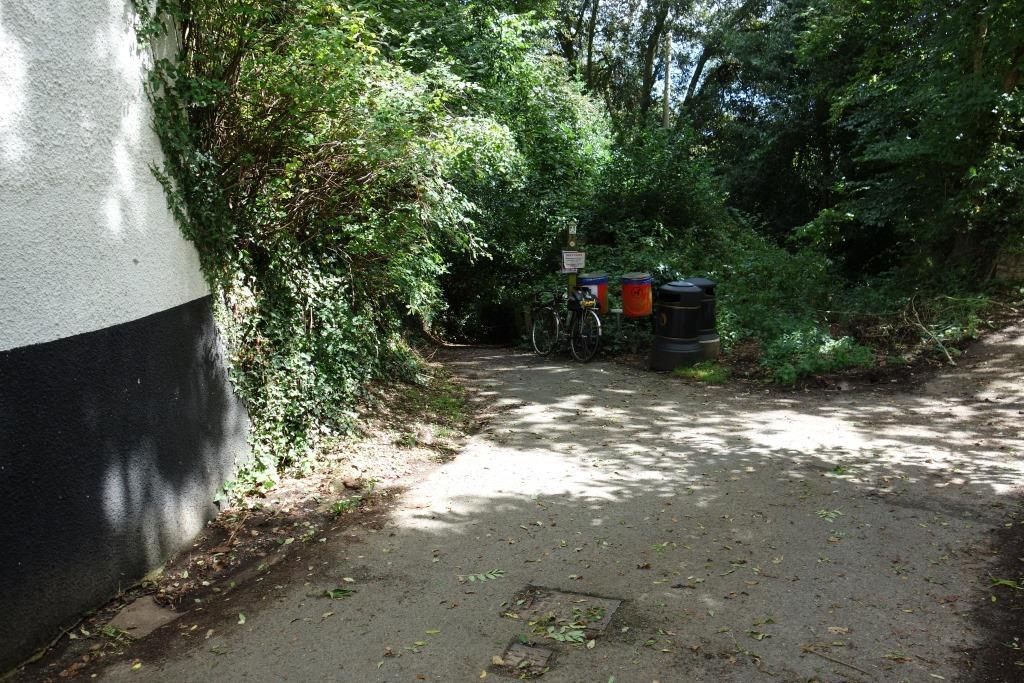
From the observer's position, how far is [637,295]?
11797mm

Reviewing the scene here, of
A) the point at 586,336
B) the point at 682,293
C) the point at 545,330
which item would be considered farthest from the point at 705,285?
the point at 545,330

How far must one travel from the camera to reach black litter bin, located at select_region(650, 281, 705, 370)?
10750 millimetres

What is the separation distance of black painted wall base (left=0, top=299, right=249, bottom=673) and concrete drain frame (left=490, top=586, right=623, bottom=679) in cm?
238

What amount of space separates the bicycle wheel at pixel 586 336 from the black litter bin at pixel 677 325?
1106mm

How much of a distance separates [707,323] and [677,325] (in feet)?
1.94

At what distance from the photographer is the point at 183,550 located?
16.6ft

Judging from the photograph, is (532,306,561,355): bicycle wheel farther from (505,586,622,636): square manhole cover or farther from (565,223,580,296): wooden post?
(505,586,622,636): square manhole cover

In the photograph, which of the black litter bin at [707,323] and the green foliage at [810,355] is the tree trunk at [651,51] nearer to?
the black litter bin at [707,323]

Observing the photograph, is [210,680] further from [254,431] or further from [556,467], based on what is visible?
[556,467]

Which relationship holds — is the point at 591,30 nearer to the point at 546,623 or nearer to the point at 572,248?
the point at 572,248

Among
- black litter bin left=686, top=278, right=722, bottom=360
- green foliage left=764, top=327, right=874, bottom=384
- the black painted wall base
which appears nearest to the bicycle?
black litter bin left=686, top=278, right=722, bottom=360

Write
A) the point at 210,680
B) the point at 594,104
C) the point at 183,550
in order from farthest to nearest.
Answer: the point at 594,104 < the point at 183,550 < the point at 210,680

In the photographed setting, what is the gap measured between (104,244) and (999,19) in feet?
40.5

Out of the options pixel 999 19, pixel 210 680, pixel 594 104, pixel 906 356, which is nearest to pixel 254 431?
pixel 210 680
